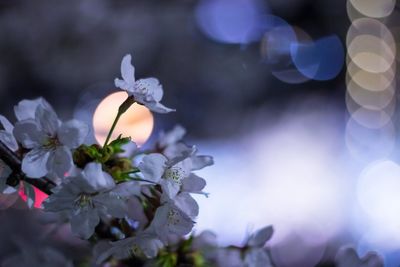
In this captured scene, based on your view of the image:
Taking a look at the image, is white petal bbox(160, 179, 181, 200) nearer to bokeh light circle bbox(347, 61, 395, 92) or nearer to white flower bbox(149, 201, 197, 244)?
white flower bbox(149, 201, 197, 244)

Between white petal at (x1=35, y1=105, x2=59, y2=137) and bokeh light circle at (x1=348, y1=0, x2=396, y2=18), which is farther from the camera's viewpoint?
bokeh light circle at (x1=348, y1=0, x2=396, y2=18)

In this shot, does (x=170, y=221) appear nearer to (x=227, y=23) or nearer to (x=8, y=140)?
(x=8, y=140)

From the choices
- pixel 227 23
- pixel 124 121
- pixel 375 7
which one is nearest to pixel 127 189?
pixel 124 121

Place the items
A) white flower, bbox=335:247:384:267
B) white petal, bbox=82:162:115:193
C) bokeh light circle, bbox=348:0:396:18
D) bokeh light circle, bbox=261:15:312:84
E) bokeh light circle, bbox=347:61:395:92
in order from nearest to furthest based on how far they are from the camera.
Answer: white petal, bbox=82:162:115:193, white flower, bbox=335:247:384:267, bokeh light circle, bbox=261:15:312:84, bokeh light circle, bbox=348:0:396:18, bokeh light circle, bbox=347:61:395:92

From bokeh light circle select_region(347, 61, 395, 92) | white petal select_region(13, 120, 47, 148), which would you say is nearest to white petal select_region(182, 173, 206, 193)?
white petal select_region(13, 120, 47, 148)

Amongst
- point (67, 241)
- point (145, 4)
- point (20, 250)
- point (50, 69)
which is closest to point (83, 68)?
point (50, 69)

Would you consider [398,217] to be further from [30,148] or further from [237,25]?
[30,148]
